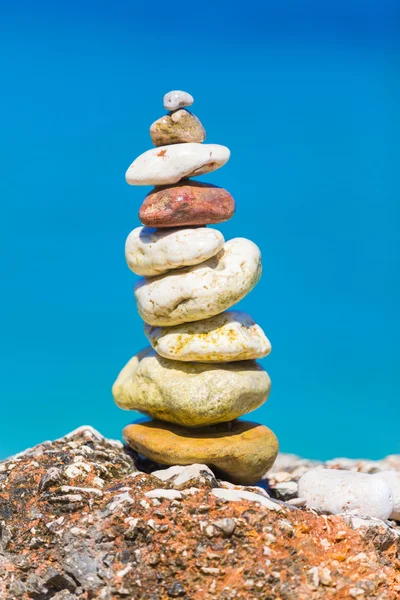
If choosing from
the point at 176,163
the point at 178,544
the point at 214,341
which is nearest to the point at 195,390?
the point at 214,341

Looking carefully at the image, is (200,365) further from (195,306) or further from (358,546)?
(358,546)

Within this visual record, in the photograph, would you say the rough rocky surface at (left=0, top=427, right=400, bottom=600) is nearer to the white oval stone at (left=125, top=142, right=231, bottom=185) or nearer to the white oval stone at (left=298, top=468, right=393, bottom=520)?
the white oval stone at (left=298, top=468, right=393, bottom=520)

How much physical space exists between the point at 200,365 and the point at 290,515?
1880 millimetres

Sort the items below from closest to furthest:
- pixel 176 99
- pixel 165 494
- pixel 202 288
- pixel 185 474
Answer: pixel 165 494, pixel 185 474, pixel 202 288, pixel 176 99

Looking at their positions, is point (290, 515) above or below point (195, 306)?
below

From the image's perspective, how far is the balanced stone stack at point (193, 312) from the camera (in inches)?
302

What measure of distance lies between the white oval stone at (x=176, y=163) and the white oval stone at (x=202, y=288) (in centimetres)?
81

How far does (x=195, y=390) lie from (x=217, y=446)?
1.72ft

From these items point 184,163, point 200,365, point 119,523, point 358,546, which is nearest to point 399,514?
point 358,546

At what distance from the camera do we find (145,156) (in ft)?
25.8

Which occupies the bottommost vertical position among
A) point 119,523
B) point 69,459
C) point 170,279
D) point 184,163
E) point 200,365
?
point 119,523

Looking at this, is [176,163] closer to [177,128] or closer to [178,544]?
[177,128]

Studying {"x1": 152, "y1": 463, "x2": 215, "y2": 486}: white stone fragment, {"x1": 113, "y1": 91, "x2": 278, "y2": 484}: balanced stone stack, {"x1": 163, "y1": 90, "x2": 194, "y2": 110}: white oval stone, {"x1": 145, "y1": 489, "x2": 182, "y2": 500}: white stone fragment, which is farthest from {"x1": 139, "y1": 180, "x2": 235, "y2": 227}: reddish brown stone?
{"x1": 145, "y1": 489, "x2": 182, "y2": 500}: white stone fragment

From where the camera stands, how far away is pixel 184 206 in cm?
768
